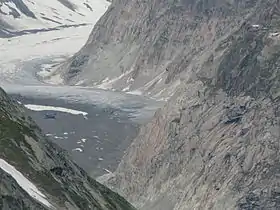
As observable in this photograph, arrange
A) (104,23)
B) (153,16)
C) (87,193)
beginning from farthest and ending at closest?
1. (104,23)
2. (153,16)
3. (87,193)

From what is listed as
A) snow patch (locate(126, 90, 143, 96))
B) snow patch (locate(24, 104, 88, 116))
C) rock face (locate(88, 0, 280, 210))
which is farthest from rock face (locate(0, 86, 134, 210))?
snow patch (locate(126, 90, 143, 96))

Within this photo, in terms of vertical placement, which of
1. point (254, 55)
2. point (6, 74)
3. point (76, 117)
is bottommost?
point (6, 74)

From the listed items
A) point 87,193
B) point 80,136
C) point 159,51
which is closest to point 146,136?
point 80,136

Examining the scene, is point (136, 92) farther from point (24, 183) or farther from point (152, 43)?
point (24, 183)

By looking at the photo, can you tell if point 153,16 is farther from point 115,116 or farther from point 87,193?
point 87,193

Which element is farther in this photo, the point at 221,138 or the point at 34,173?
the point at 221,138

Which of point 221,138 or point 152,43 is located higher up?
point 221,138

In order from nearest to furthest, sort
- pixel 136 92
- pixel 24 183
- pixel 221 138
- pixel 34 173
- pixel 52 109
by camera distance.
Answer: pixel 24 183 → pixel 34 173 → pixel 221 138 → pixel 52 109 → pixel 136 92

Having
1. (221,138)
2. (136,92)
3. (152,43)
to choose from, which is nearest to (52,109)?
(136,92)

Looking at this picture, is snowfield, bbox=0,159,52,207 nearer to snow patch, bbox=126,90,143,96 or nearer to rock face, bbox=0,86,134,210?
rock face, bbox=0,86,134,210
